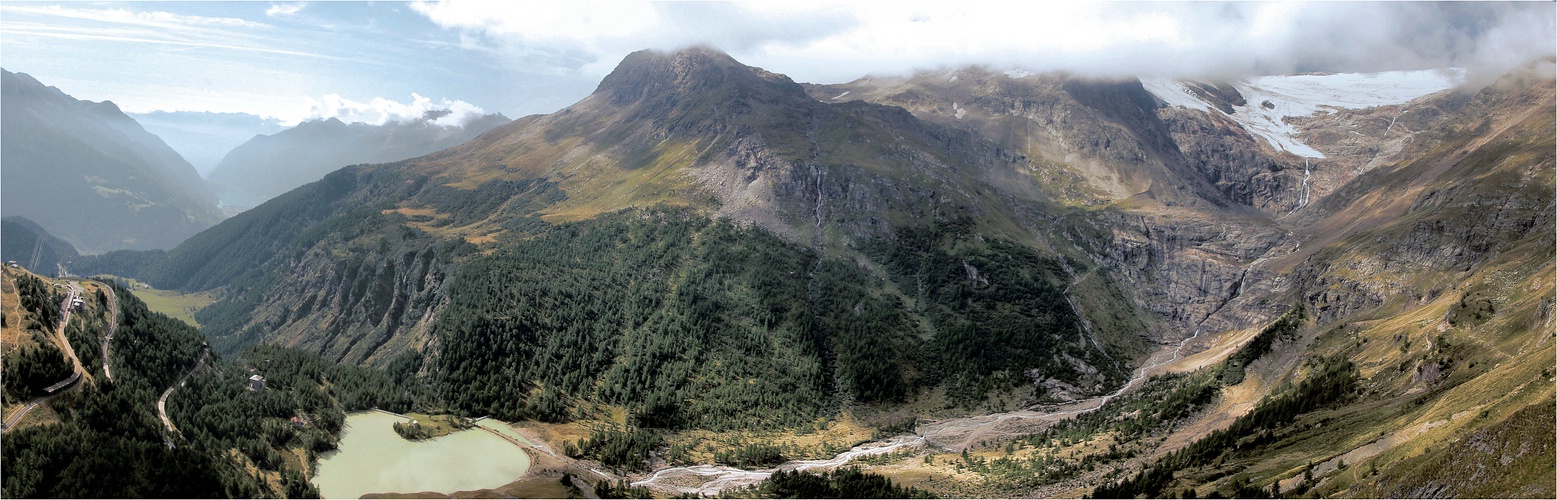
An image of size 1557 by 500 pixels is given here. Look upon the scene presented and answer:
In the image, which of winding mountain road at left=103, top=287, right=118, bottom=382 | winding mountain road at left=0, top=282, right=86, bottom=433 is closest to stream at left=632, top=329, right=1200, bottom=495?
Answer: winding mountain road at left=103, top=287, right=118, bottom=382

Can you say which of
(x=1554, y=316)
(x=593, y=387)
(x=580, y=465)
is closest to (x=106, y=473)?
(x=580, y=465)

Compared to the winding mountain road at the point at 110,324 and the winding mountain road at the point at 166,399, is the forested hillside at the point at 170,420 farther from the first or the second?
the winding mountain road at the point at 110,324

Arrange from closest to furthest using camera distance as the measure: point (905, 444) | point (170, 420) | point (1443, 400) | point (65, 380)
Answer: point (1443, 400) → point (65, 380) → point (170, 420) → point (905, 444)

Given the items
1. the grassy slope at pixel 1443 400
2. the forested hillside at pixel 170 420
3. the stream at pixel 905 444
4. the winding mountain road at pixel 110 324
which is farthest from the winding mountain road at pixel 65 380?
the grassy slope at pixel 1443 400

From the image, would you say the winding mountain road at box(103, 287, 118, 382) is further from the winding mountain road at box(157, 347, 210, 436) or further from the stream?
the stream

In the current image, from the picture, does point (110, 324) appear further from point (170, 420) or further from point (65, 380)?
point (65, 380)

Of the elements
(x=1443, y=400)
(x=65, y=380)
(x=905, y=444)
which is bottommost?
(x=905, y=444)

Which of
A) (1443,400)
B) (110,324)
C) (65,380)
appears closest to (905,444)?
(1443,400)

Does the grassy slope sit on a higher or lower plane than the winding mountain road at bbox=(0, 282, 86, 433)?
lower

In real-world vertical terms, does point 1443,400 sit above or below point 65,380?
below

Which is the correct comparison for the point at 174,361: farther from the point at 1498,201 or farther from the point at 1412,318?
the point at 1498,201

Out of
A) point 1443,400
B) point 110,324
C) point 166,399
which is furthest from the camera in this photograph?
point 110,324

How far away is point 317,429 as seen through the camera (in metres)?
118

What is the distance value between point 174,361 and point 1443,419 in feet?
581
